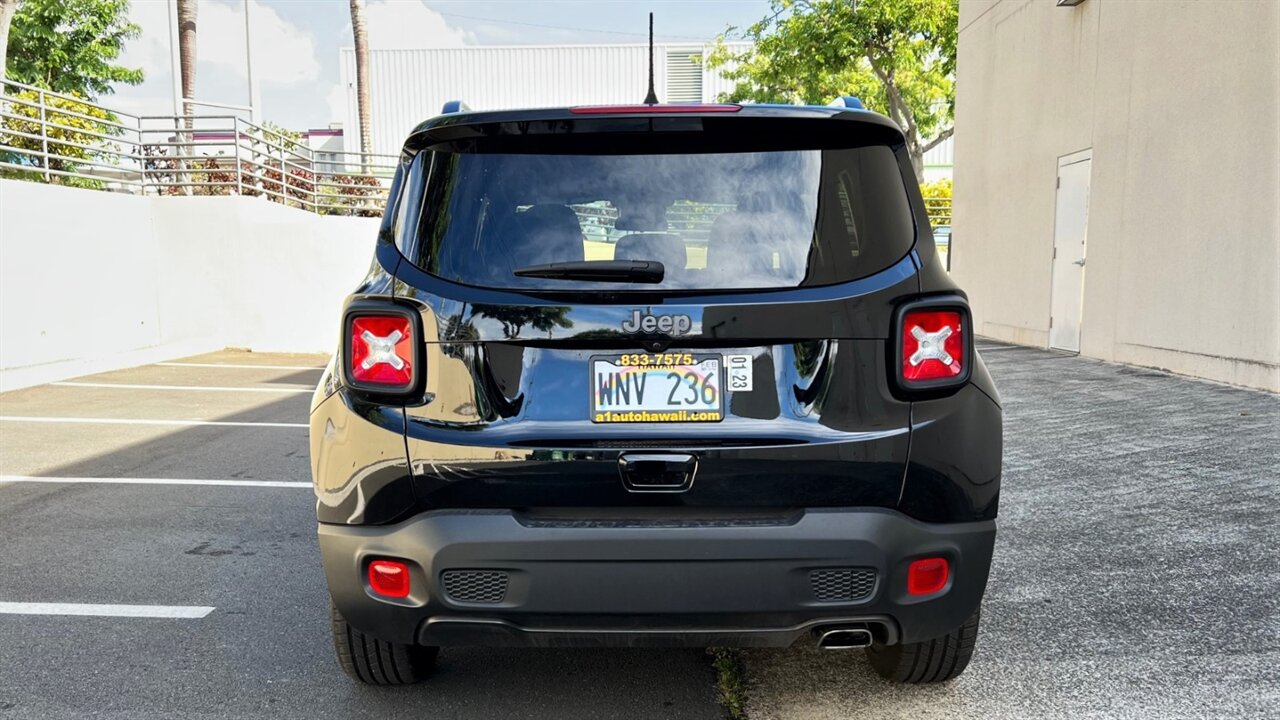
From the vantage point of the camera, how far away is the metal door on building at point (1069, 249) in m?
12.5

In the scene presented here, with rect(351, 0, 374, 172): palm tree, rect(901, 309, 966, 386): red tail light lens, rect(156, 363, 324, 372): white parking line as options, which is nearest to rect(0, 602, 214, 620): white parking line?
rect(901, 309, 966, 386): red tail light lens

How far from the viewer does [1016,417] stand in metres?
8.02

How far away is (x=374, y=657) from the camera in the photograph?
3041mm

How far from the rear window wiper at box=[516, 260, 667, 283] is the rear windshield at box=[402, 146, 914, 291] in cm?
1

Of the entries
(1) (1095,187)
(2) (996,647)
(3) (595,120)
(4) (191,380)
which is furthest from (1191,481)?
(4) (191,380)

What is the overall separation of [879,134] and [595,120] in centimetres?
74

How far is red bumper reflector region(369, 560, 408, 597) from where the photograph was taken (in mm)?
2568

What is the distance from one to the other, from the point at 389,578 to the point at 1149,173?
1032 cm

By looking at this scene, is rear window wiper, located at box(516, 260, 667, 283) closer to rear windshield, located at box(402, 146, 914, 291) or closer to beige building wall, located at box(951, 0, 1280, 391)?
rear windshield, located at box(402, 146, 914, 291)

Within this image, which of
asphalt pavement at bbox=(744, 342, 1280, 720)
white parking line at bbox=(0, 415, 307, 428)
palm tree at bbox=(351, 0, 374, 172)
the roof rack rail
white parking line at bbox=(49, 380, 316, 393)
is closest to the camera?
the roof rack rail

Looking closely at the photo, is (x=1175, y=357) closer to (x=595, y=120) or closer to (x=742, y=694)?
(x=742, y=694)

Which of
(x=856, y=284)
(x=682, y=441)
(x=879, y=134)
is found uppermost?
(x=879, y=134)

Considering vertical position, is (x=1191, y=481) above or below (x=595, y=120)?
below

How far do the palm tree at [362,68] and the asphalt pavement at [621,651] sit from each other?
19847 mm
